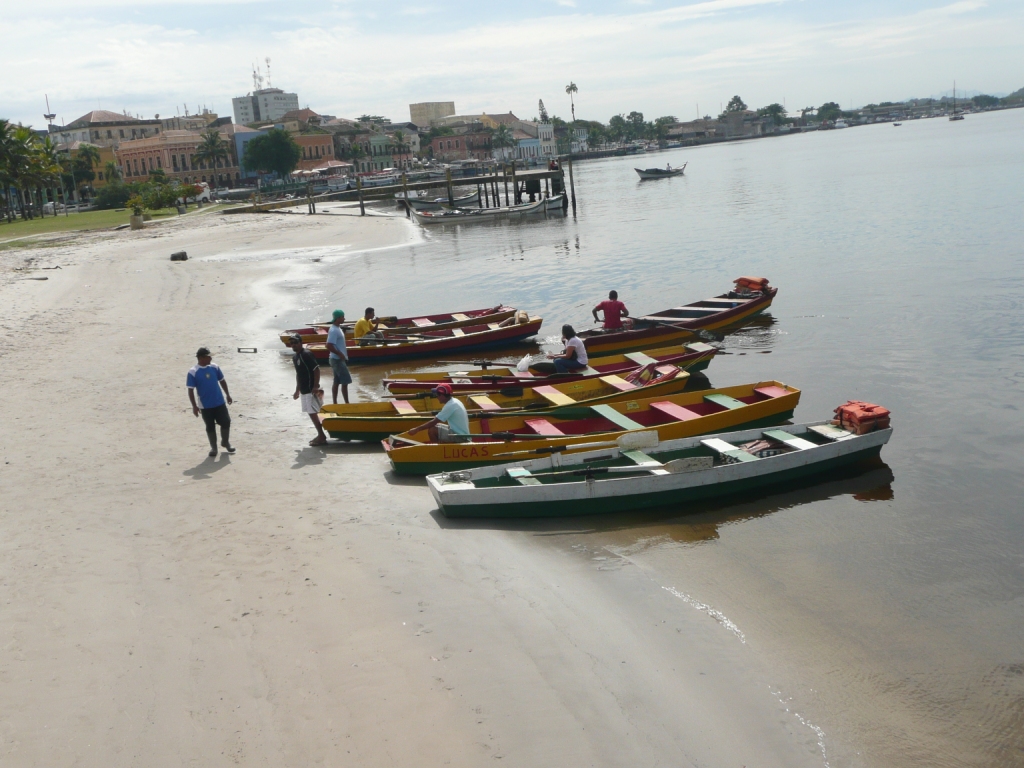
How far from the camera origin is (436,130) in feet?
559

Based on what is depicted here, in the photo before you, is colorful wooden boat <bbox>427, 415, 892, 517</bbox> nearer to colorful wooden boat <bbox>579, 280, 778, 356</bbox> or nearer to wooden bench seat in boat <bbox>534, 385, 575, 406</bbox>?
wooden bench seat in boat <bbox>534, 385, 575, 406</bbox>

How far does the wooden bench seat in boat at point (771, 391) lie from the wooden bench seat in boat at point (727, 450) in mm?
1889

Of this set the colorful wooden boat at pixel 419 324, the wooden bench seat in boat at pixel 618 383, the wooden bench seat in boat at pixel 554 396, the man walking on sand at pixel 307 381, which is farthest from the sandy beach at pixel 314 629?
the colorful wooden boat at pixel 419 324

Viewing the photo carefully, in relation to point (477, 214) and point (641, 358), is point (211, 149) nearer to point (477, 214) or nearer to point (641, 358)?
point (477, 214)

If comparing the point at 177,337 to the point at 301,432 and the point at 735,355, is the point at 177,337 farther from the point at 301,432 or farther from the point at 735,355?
the point at 735,355

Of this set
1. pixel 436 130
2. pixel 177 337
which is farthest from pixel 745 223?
pixel 436 130

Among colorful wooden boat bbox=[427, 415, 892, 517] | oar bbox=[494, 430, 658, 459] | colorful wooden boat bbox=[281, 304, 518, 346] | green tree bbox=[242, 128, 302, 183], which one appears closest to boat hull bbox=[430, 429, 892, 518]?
colorful wooden boat bbox=[427, 415, 892, 517]

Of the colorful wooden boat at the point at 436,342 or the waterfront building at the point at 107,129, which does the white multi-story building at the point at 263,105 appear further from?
the colorful wooden boat at the point at 436,342

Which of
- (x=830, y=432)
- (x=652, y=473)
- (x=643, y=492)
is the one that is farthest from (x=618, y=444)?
(x=830, y=432)

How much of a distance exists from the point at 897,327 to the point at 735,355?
4729 millimetres

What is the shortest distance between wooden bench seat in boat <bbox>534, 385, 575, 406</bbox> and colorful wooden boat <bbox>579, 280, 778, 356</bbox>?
16.8 ft

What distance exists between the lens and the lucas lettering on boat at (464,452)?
468 inches

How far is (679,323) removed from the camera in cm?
2120

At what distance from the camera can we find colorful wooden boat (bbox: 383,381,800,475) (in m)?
11.9
